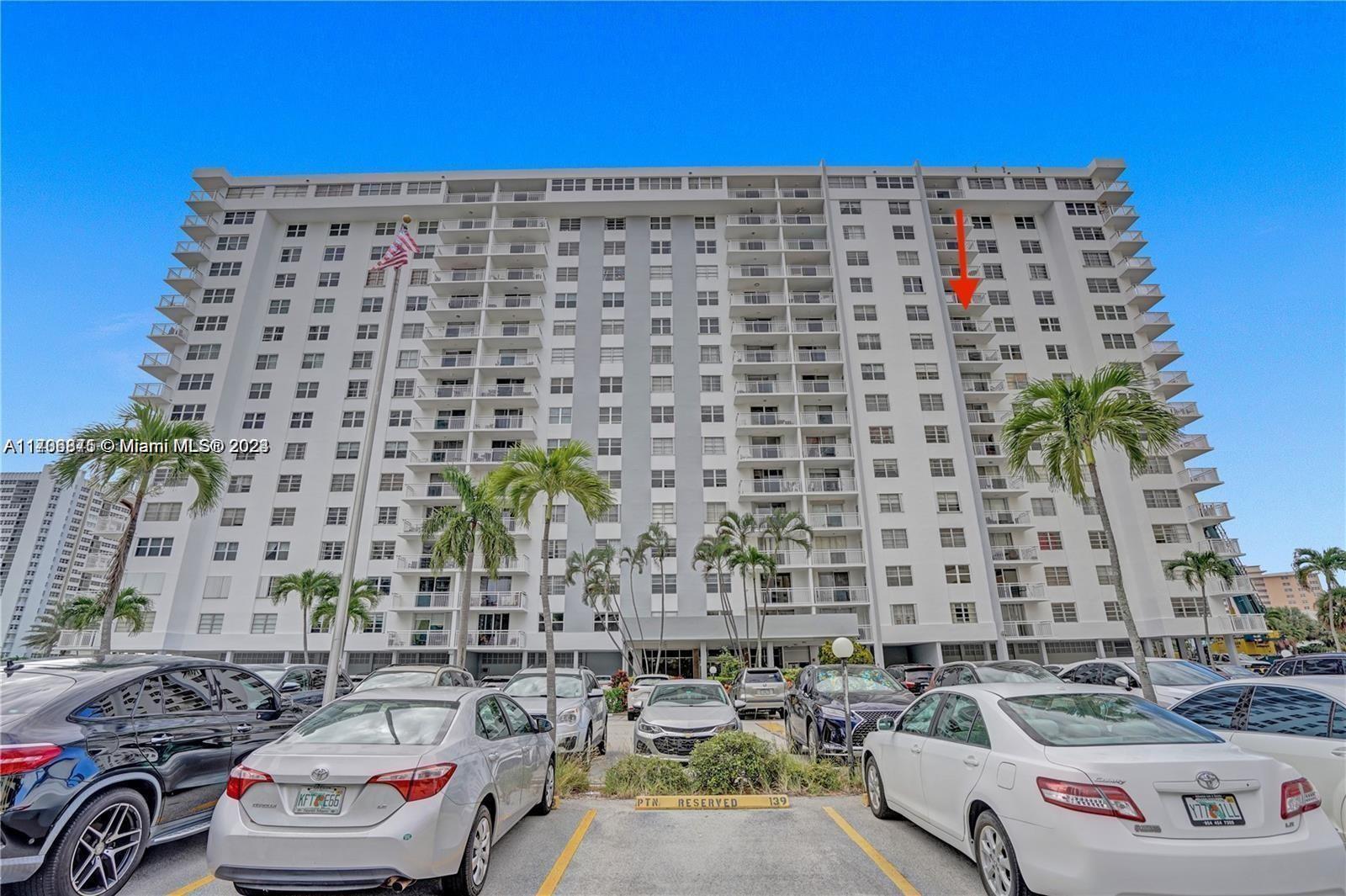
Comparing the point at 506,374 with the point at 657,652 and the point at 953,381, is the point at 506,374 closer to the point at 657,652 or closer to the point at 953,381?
the point at 657,652

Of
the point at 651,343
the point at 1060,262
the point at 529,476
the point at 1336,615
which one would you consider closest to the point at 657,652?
the point at 651,343

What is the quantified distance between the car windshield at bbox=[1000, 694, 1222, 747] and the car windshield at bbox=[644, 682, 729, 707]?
812cm

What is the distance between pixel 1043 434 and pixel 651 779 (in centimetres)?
1350

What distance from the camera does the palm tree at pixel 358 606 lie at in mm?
39188

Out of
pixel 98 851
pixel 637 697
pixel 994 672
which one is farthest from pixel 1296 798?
pixel 637 697

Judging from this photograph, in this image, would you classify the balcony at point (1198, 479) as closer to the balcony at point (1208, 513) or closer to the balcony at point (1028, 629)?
the balcony at point (1208, 513)

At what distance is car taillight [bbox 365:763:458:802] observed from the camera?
4613 mm

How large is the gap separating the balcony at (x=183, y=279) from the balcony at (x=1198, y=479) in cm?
7445

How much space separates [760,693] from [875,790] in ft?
46.5

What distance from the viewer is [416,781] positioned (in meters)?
4.68

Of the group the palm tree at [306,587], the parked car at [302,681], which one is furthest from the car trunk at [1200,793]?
the palm tree at [306,587]

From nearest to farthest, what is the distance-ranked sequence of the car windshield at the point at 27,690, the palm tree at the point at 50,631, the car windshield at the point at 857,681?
the car windshield at the point at 27,690
the car windshield at the point at 857,681
the palm tree at the point at 50,631

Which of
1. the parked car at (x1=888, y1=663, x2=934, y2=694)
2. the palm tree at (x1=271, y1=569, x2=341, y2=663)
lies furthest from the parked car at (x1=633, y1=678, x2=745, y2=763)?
the palm tree at (x1=271, y1=569, x2=341, y2=663)

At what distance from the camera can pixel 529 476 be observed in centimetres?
1684
